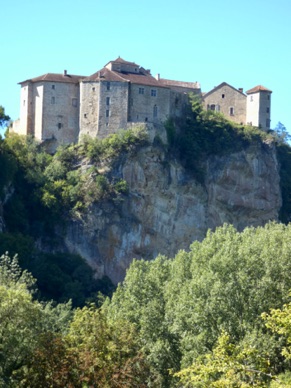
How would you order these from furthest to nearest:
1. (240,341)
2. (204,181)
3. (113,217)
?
(204,181), (113,217), (240,341)

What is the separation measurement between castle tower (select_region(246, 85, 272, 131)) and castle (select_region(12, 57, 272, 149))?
909 centimetres

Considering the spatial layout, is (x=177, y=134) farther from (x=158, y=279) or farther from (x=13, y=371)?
(x=13, y=371)

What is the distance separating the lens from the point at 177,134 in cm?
Answer: 9362

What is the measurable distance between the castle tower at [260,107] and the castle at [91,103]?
9.09 metres

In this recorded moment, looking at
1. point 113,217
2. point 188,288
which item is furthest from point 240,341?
point 113,217

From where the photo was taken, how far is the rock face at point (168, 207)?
88.1 m

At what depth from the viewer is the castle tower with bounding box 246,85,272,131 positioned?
3898 inches

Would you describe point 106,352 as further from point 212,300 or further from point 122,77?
point 122,77

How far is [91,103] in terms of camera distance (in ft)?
298

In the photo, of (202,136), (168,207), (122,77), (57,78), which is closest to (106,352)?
(168,207)

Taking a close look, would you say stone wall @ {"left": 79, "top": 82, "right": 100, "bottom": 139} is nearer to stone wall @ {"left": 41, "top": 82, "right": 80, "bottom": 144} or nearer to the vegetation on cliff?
stone wall @ {"left": 41, "top": 82, "right": 80, "bottom": 144}

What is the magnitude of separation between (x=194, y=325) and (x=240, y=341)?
3.92 m

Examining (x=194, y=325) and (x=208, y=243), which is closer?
(x=194, y=325)

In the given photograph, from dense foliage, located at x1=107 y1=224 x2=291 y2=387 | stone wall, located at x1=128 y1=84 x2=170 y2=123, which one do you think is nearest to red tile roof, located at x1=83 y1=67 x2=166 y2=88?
stone wall, located at x1=128 y1=84 x2=170 y2=123
